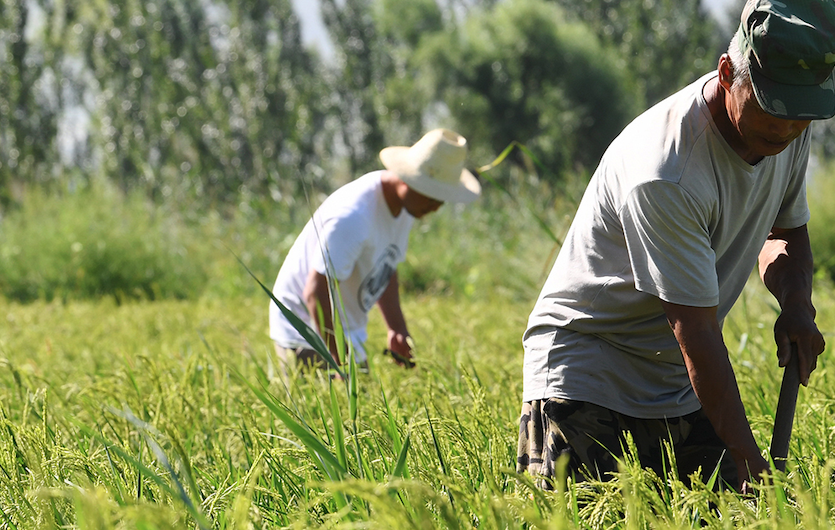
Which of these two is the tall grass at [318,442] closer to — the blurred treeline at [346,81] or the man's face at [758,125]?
the man's face at [758,125]

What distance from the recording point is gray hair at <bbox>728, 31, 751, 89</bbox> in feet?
5.15

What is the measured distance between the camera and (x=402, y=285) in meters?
9.13

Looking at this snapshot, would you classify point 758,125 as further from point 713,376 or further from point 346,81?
point 346,81

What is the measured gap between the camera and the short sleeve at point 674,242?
1584mm

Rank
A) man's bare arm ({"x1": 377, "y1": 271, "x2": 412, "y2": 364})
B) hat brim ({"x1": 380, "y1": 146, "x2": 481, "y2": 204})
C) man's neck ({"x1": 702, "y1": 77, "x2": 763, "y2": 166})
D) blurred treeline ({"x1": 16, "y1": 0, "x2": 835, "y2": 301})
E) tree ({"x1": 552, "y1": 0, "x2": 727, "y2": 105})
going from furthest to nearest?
tree ({"x1": 552, "y1": 0, "x2": 727, "y2": 105}) < blurred treeline ({"x1": 16, "y1": 0, "x2": 835, "y2": 301}) < man's bare arm ({"x1": 377, "y1": 271, "x2": 412, "y2": 364}) < hat brim ({"x1": 380, "y1": 146, "x2": 481, "y2": 204}) < man's neck ({"x1": 702, "y1": 77, "x2": 763, "y2": 166})

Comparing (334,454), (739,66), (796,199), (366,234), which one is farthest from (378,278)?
(739,66)

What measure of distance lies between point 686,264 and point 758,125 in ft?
1.04

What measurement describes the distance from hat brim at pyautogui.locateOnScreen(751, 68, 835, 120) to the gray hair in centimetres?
3

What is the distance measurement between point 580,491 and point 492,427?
0.75ft

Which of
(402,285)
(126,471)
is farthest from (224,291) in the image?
(126,471)

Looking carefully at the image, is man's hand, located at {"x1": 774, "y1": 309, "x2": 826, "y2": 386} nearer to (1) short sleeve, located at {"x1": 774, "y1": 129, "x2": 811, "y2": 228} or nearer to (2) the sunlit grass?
(2) the sunlit grass

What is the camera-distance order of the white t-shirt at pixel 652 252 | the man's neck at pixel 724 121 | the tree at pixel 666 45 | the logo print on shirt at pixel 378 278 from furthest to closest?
the tree at pixel 666 45 → the logo print on shirt at pixel 378 278 → the man's neck at pixel 724 121 → the white t-shirt at pixel 652 252

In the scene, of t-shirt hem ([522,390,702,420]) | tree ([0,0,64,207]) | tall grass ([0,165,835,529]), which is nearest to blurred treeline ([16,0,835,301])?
tree ([0,0,64,207])

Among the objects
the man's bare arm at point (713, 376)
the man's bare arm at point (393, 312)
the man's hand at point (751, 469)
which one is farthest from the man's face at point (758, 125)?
the man's bare arm at point (393, 312)
